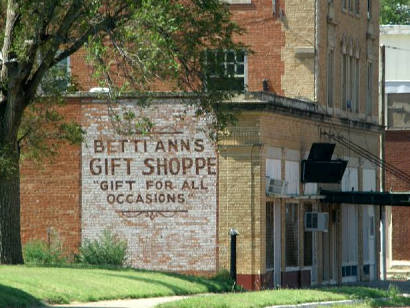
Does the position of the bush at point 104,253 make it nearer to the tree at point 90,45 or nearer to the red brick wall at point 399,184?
the tree at point 90,45

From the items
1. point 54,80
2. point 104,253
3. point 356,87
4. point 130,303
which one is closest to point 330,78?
point 356,87

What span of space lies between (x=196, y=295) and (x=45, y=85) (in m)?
8.00

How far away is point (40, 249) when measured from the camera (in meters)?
39.3

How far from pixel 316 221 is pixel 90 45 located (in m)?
13.9

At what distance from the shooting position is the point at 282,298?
101 ft

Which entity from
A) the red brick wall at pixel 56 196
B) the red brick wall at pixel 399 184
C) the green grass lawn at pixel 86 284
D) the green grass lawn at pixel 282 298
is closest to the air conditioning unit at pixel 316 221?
the red brick wall at pixel 56 196

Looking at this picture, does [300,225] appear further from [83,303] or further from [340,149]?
[83,303]

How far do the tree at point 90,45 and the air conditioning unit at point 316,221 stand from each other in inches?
380

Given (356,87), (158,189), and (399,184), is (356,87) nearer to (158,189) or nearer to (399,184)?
(399,184)

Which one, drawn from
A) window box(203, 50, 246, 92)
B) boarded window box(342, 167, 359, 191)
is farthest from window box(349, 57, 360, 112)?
window box(203, 50, 246, 92)

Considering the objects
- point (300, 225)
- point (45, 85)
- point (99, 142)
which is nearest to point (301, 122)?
point (300, 225)

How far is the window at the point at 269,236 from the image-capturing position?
40.8 meters

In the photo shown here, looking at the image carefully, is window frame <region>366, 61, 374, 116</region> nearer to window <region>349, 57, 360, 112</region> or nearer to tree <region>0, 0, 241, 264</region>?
window <region>349, 57, 360, 112</region>

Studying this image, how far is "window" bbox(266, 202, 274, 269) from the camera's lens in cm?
4078
